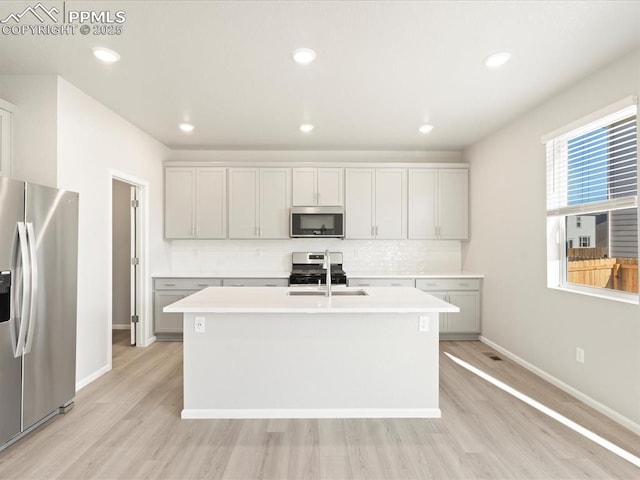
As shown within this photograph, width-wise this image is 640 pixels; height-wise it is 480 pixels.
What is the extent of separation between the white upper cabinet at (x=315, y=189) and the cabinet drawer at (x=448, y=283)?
4.99 ft

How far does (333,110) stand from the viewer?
144 inches

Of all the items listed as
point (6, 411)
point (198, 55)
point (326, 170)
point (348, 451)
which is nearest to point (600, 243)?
point (348, 451)

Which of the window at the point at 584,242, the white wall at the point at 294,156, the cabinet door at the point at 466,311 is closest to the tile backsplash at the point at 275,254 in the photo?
the cabinet door at the point at 466,311

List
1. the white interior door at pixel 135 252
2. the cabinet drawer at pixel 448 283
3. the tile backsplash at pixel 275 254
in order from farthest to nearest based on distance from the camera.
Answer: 1. the tile backsplash at pixel 275 254
2. the cabinet drawer at pixel 448 283
3. the white interior door at pixel 135 252

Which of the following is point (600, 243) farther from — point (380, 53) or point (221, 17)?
point (221, 17)

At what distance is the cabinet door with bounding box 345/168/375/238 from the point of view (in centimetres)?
499

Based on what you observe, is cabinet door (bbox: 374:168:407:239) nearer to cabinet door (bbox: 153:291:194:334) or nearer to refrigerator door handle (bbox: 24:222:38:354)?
cabinet door (bbox: 153:291:194:334)

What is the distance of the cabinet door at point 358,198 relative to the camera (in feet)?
16.4

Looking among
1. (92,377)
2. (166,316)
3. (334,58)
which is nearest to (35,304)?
(92,377)

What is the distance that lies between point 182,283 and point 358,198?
259 cm

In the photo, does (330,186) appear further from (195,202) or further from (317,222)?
(195,202)

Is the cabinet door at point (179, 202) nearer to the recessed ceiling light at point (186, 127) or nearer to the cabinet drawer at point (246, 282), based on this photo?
the recessed ceiling light at point (186, 127)

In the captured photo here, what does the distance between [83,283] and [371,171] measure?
361 cm

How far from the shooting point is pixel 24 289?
233cm
